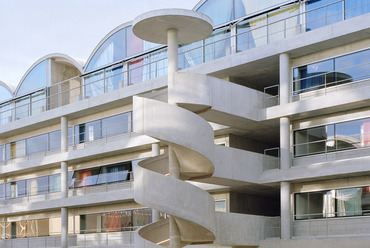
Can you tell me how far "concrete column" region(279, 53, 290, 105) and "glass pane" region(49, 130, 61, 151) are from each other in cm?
1677

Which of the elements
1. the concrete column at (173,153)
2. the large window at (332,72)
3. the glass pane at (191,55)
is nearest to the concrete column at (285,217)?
the large window at (332,72)

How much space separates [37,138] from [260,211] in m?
15.8

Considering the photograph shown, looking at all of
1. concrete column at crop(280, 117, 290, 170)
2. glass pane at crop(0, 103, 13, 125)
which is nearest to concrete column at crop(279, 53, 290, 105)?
concrete column at crop(280, 117, 290, 170)

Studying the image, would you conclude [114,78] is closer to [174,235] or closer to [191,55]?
[191,55]

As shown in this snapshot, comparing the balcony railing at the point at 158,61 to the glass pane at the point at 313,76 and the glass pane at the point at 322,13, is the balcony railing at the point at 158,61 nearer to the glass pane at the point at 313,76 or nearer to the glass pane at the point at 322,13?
the glass pane at the point at 322,13

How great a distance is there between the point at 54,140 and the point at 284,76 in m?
17.6

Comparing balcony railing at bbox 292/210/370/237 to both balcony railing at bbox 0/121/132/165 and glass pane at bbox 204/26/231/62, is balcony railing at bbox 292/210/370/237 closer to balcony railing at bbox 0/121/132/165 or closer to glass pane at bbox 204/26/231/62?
glass pane at bbox 204/26/231/62

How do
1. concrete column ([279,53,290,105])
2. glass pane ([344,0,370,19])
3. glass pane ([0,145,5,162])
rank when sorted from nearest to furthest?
glass pane ([344,0,370,19]) → concrete column ([279,53,290,105]) → glass pane ([0,145,5,162])

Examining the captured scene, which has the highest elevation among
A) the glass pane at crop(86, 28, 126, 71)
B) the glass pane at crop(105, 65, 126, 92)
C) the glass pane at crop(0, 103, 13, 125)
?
the glass pane at crop(86, 28, 126, 71)

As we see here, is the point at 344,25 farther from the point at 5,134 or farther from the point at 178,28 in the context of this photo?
the point at 5,134

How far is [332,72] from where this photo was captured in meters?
25.0

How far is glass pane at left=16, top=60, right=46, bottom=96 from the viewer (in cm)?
4091

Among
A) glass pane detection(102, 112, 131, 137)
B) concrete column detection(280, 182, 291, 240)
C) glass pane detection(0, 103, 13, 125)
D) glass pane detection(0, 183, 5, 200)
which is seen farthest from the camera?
glass pane detection(0, 103, 13, 125)

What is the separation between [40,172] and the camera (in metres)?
39.7
